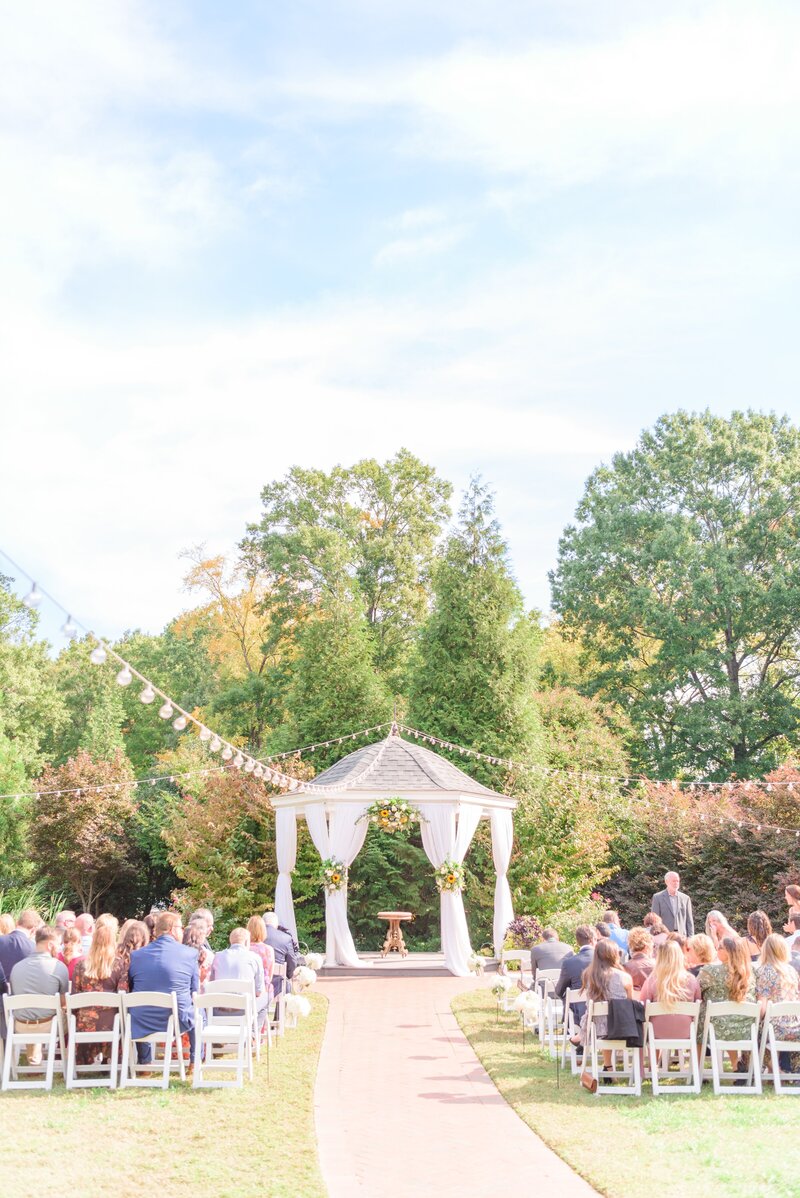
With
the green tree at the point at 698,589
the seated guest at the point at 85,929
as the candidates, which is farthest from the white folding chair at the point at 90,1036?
the green tree at the point at 698,589

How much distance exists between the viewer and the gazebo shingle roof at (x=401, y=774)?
65.6 ft

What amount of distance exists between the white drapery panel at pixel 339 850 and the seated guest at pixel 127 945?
9.70m

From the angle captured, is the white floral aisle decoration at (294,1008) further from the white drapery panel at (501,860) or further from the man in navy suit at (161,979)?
the white drapery panel at (501,860)

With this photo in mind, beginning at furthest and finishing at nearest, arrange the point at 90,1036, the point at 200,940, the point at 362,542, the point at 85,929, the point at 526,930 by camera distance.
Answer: the point at 362,542, the point at 526,930, the point at 85,929, the point at 200,940, the point at 90,1036

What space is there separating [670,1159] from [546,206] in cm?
821

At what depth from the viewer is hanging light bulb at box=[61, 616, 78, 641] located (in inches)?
348

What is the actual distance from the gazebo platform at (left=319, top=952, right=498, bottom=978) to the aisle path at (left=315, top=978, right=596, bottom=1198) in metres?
5.23

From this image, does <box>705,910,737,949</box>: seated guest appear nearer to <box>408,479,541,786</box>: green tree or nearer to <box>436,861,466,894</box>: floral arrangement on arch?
<box>436,861,466,894</box>: floral arrangement on arch

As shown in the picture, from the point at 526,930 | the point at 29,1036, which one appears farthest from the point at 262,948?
the point at 526,930

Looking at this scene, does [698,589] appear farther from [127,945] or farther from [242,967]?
[127,945]

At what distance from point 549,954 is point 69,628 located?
6.89m

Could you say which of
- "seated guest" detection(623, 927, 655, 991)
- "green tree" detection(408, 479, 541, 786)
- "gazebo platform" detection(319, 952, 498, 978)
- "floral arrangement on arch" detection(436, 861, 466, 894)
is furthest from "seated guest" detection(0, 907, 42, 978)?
"green tree" detection(408, 479, 541, 786)

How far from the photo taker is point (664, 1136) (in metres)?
7.88

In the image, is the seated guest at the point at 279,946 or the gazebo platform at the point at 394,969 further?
the gazebo platform at the point at 394,969
